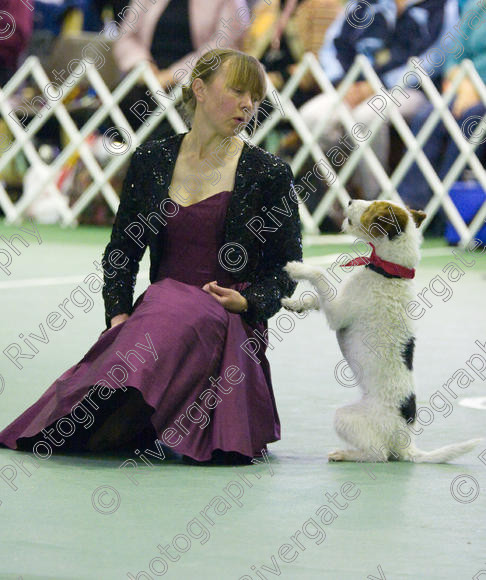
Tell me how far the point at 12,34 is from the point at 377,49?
2667 millimetres

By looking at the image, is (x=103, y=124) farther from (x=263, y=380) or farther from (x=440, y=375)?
(x=263, y=380)

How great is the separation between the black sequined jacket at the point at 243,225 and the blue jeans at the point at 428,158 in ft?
19.5

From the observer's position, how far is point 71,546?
2.43 meters

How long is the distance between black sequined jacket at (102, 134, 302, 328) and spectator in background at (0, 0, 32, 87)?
6.40 meters

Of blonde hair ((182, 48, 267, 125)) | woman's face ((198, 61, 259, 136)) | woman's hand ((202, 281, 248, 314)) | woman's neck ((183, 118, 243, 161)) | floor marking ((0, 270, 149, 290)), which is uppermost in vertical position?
blonde hair ((182, 48, 267, 125))

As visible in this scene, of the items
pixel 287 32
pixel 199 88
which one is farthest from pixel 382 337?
pixel 287 32

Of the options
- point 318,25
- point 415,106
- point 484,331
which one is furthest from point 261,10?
point 484,331

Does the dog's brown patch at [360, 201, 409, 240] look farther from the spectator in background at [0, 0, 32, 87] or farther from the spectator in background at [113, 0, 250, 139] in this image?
the spectator in background at [0, 0, 32, 87]

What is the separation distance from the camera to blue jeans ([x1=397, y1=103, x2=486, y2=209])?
9188mm

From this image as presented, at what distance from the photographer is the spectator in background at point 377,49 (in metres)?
9.16

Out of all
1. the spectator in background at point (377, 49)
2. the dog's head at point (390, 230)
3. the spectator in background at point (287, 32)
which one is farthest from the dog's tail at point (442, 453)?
the spectator in background at point (287, 32)

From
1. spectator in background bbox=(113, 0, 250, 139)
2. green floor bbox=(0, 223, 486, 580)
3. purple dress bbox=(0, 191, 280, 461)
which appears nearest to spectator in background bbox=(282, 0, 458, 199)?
spectator in background bbox=(113, 0, 250, 139)

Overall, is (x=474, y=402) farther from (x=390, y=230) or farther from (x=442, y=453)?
(x=390, y=230)

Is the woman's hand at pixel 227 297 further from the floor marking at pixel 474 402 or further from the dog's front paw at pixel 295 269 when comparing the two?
the floor marking at pixel 474 402
